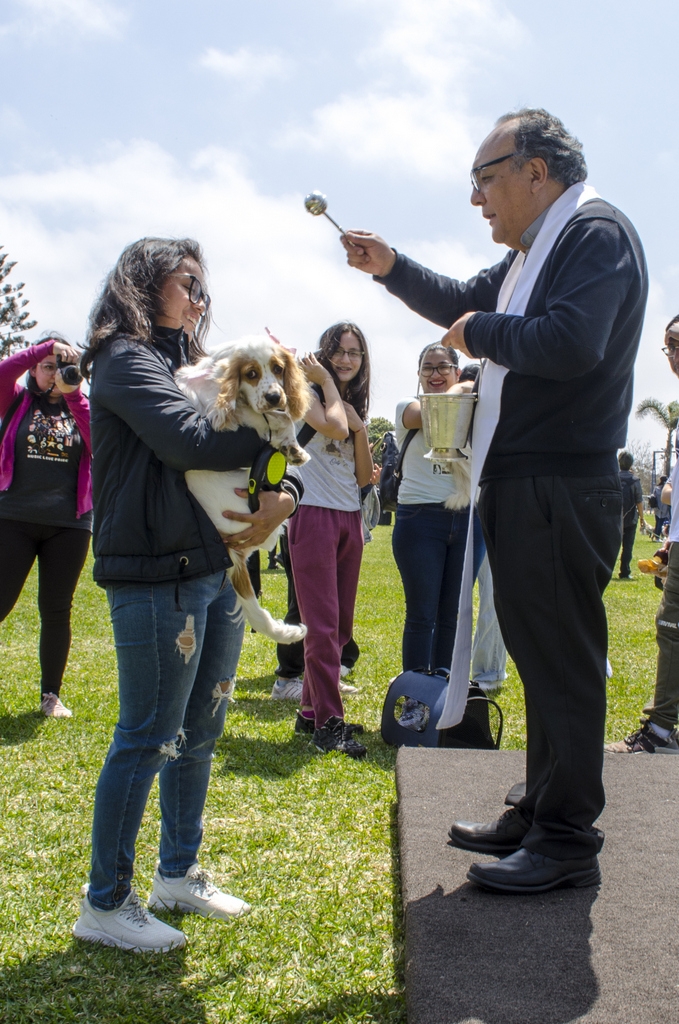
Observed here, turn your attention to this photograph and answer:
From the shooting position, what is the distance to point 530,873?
8.16 ft

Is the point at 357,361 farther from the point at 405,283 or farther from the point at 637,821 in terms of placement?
the point at 637,821

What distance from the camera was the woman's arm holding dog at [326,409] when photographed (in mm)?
4703

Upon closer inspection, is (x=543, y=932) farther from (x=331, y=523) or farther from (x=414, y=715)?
(x=331, y=523)

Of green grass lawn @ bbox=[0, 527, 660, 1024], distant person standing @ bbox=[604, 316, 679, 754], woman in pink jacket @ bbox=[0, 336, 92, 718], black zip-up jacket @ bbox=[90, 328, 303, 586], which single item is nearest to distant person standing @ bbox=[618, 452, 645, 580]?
green grass lawn @ bbox=[0, 527, 660, 1024]

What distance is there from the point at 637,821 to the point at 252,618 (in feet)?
5.63

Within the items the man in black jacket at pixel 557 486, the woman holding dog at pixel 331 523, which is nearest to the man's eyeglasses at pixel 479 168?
the man in black jacket at pixel 557 486

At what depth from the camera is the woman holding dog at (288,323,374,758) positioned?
4559 mm

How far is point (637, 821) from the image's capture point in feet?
10.2

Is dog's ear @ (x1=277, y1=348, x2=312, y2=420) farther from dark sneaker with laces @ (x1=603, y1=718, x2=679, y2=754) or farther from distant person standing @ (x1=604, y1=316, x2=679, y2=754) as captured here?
dark sneaker with laces @ (x1=603, y1=718, x2=679, y2=754)

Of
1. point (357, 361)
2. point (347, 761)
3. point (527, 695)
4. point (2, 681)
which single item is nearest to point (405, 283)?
point (527, 695)

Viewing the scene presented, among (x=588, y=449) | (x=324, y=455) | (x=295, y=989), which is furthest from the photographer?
(x=324, y=455)

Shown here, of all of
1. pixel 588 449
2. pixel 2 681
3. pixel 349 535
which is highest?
pixel 588 449

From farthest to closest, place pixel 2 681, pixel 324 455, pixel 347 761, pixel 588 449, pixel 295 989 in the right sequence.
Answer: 1. pixel 2 681
2. pixel 324 455
3. pixel 347 761
4. pixel 588 449
5. pixel 295 989

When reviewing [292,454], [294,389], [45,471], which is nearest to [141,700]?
[292,454]
